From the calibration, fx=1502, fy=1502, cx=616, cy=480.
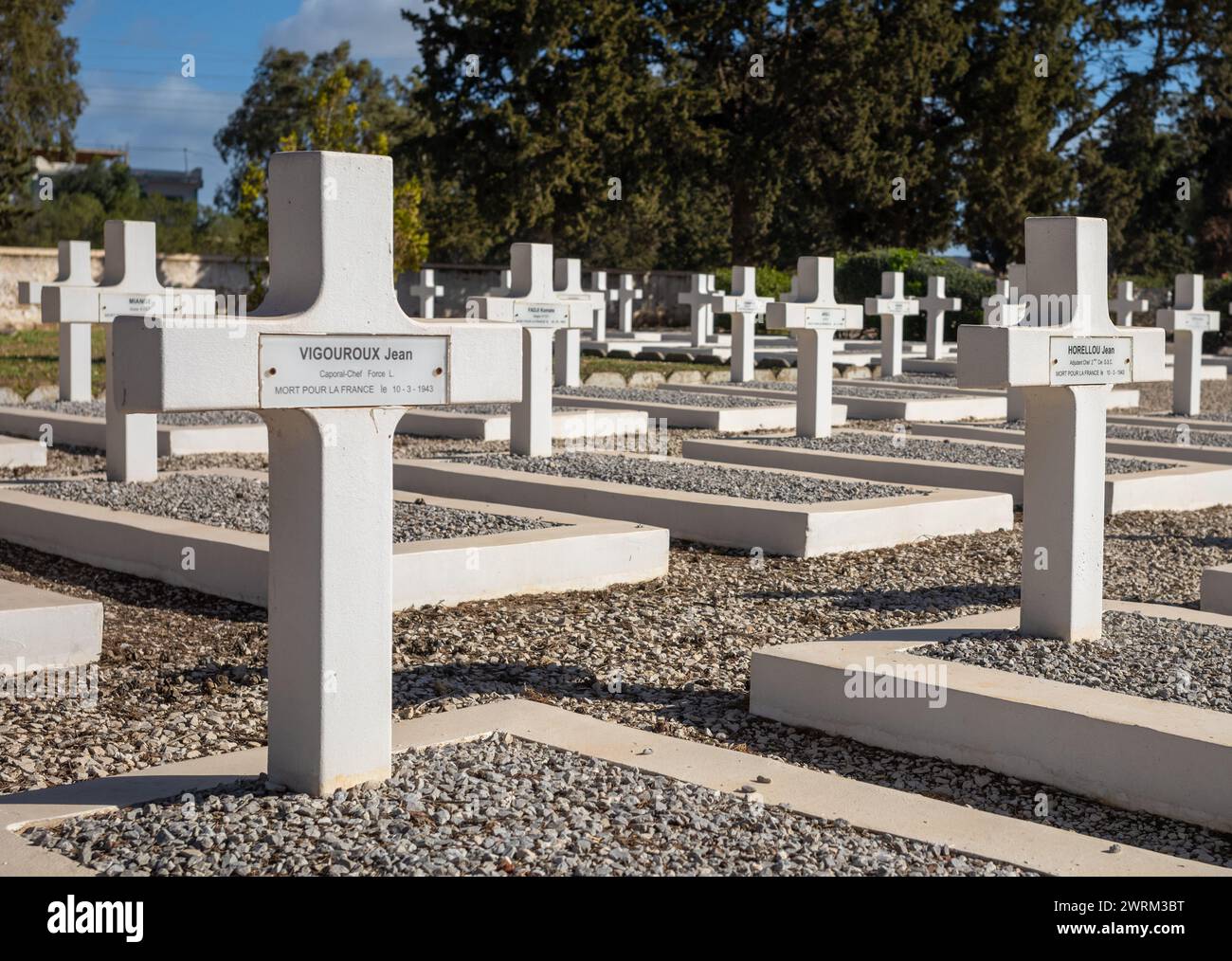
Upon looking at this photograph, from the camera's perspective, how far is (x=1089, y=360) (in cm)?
650

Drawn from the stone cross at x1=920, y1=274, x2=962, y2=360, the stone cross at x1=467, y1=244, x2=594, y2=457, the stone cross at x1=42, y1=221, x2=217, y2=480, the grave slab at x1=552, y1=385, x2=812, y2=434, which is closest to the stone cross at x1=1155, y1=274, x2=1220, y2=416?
the grave slab at x1=552, y1=385, x2=812, y2=434

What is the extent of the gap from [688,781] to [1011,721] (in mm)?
1426

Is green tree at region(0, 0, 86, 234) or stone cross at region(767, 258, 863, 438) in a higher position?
green tree at region(0, 0, 86, 234)

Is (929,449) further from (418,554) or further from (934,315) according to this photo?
(934,315)

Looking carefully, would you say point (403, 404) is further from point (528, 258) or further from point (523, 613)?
point (528, 258)

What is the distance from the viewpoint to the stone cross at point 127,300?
1083 centimetres

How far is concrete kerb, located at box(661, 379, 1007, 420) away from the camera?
1855 centimetres

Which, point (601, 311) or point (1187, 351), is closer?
point (1187, 351)

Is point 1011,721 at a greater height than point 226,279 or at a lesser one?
lesser

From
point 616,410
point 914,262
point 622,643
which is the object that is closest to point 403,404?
point 622,643

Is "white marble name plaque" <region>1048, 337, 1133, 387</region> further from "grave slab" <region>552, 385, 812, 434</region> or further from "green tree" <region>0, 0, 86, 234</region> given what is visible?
"green tree" <region>0, 0, 86, 234</region>

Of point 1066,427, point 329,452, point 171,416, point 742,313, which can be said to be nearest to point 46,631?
point 329,452

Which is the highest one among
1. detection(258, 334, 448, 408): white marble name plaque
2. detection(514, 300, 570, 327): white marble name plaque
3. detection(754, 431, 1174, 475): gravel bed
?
detection(514, 300, 570, 327): white marble name plaque

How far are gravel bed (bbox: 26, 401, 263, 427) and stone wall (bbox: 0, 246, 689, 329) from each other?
42.6 ft
